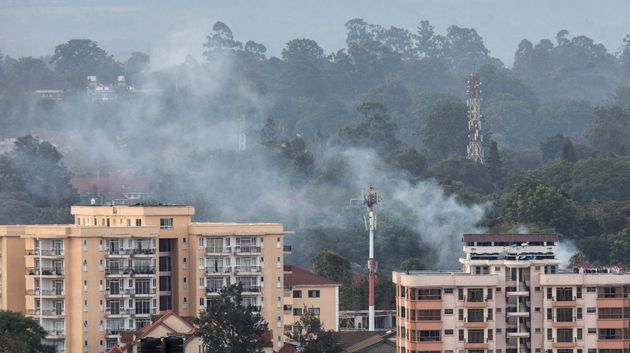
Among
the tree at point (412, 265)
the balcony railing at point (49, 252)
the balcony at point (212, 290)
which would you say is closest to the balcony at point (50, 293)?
the balcony railing at point (49, 252)

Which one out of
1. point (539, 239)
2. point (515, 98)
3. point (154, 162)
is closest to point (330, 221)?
point (154, 162)

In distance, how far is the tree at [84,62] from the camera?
186 m

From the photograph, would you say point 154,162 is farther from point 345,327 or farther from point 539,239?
point 539,239

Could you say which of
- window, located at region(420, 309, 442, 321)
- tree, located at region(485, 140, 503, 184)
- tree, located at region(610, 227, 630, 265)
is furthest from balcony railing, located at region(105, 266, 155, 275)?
tree, located at region(485, 140, 503, 184)

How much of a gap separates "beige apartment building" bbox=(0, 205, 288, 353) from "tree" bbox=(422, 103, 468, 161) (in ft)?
231

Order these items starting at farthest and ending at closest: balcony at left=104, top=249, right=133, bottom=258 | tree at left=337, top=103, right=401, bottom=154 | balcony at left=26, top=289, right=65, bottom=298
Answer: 1. tree at left=337, top=103, right=401, bottom=154
2. balcony at left=104, top=249, right=133, bottom=258
3. balcony at left=26, top=289, right=65, bottom=298

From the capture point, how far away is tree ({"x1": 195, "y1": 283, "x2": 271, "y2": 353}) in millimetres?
74375

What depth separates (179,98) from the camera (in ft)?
553

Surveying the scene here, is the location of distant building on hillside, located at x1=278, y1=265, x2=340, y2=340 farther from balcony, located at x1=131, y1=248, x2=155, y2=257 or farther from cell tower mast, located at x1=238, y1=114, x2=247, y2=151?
cell tower mast, located at x1=238, y1=114, x2=247, y2=151

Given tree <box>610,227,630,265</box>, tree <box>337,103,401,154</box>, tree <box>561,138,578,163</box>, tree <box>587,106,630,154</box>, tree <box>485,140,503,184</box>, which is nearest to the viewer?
tree <box>610,227,630,265</box>

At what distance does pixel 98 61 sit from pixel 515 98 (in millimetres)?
28310

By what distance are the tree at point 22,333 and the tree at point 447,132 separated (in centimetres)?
7731

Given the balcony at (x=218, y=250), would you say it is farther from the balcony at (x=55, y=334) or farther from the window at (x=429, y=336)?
the window at (x=429, y=336)

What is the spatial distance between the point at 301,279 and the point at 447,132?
67.7 meters
